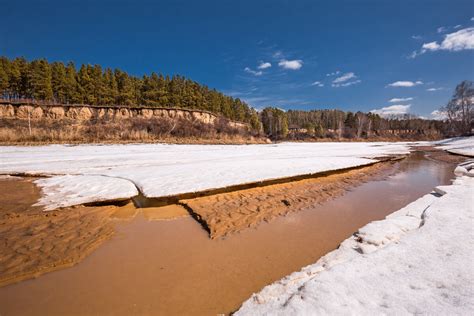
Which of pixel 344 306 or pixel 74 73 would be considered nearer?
pixel 344 306

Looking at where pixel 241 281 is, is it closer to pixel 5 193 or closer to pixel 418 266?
pixel 418 266

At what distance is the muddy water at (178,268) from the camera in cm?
265

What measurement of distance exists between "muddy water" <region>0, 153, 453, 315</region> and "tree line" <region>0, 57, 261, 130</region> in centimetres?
5131

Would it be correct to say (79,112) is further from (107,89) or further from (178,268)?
(178,268)

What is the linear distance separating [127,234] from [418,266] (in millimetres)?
4915

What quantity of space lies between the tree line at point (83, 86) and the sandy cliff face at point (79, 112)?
5.83m

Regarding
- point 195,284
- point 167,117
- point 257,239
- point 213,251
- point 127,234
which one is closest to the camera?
point 195,284

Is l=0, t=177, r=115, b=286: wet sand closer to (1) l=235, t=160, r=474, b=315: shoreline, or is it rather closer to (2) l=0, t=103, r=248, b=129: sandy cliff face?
(1) l=235, t=160, r=474, b=315: shoreline

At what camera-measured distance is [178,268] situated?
3373mm

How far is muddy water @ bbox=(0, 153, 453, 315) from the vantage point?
265 cm

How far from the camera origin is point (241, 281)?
120 inches

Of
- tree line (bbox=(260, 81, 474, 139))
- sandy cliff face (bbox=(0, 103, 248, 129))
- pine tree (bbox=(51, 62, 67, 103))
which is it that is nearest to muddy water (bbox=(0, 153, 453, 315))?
sandy cliff face (bbox=(0, 103, 248, 129))

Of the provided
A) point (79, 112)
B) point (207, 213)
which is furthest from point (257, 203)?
point (79, 112)

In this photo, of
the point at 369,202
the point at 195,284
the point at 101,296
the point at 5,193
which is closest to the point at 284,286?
the point at 195,284
